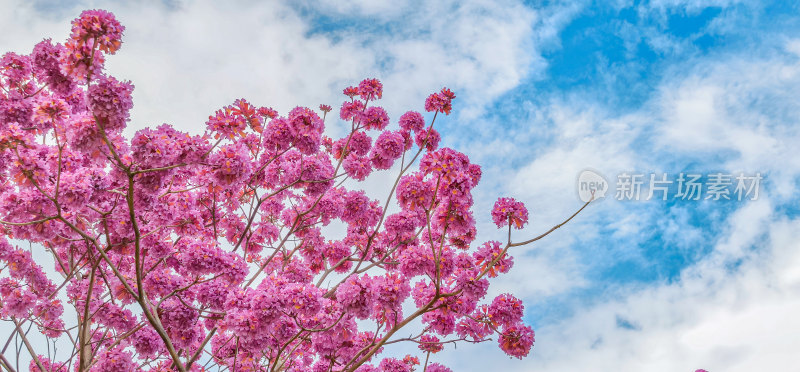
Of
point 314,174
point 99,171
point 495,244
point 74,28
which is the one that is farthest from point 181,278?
point 495,244

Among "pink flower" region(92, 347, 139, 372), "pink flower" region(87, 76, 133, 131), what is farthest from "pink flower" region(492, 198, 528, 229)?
"pink flower" region(92, 347, 139, 372)

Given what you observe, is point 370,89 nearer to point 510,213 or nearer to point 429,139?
point 429,139

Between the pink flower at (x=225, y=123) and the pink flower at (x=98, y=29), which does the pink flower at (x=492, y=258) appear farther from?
the pink flower at (x=98, y=29)

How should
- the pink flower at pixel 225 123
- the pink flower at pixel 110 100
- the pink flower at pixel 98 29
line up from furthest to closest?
the pink flower at pixel 225 123, the pink flower at pixel 110 100, the pink flower at pixel 98 29

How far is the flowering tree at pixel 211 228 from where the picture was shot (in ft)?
16.7

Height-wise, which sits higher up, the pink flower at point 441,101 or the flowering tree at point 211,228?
the pink flower at point 441,101

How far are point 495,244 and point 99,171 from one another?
185 inches

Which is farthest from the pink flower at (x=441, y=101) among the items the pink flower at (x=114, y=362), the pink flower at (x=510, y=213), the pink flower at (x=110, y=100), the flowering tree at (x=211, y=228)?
the pink flower at (x=114, y=362)

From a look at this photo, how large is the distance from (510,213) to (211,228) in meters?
4.70

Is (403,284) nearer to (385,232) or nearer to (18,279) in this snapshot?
(385,232)

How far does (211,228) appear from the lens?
26.4ft

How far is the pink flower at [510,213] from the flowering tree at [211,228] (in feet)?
0.07

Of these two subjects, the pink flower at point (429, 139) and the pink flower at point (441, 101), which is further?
the pink flower at point (429, 139)

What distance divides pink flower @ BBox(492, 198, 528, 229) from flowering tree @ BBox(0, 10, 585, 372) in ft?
0.07
